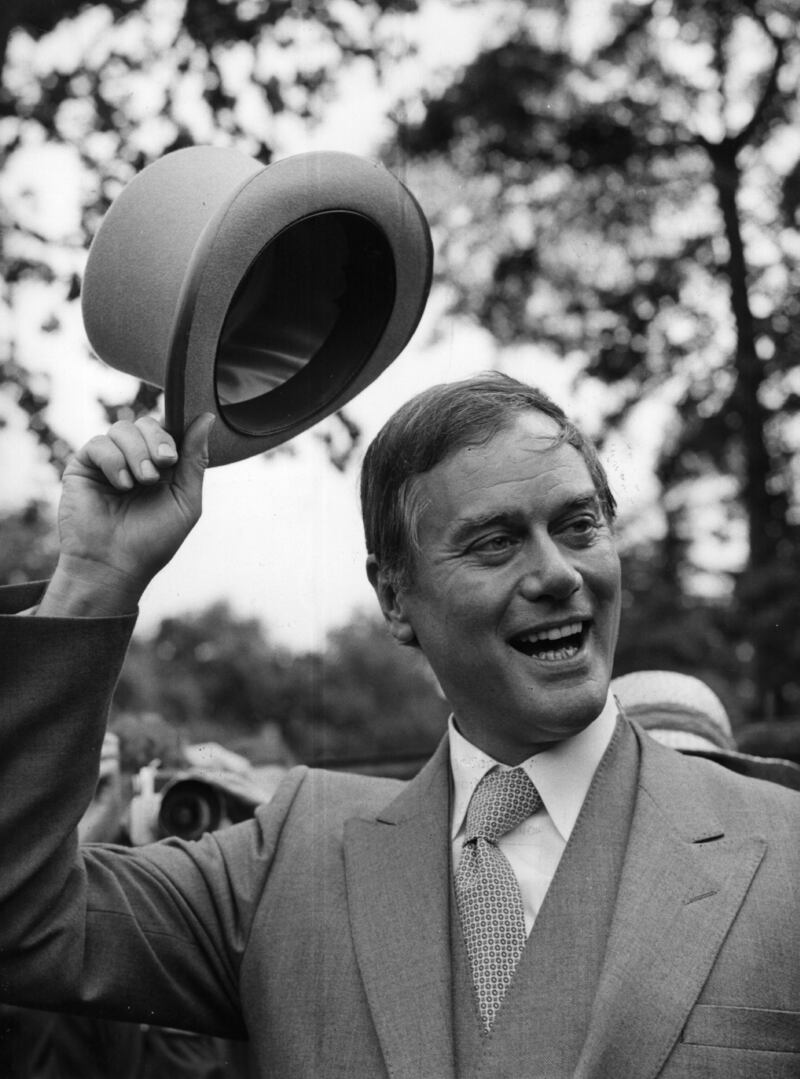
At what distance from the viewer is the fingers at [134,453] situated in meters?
1.60

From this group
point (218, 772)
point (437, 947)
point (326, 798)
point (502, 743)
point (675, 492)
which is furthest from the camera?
point (675, 492)

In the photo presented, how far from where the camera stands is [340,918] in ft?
5.86

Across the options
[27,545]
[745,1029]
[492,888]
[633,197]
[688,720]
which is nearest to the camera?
[745,1029]

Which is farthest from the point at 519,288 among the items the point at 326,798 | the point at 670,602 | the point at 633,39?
the point at 326,798

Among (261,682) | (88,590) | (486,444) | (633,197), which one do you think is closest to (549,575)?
(486,444)

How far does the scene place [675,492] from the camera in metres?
4.06

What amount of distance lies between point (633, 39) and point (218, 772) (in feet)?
7.14

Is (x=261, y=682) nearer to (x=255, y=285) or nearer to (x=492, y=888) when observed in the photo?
(x=492, y=888)

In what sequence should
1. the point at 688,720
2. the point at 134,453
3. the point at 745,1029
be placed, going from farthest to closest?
the point at 688,720 → the point at 134,453 → the point at 745,1029

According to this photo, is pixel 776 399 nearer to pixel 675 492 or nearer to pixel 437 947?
pixel 675 492

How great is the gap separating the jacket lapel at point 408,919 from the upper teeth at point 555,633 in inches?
10.3

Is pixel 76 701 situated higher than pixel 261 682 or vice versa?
pixel 76 701

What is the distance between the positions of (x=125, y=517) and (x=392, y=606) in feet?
1.60

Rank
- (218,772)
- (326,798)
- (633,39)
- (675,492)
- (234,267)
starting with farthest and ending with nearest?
(675,492) < (633,39) < (218,772) < (326,798) < (234,267)
